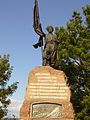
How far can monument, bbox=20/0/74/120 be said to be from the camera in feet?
42.2

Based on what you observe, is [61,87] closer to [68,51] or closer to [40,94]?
[40,94]

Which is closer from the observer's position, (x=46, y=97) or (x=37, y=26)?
(x=46, y=97)

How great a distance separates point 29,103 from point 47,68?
1.80 meters

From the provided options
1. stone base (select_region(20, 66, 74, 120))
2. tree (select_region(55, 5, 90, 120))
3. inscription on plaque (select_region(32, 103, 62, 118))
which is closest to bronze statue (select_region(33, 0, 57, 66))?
stone base (select_region(20, 66, 74, 120))

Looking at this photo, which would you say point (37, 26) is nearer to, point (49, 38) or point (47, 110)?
point (49, 38)

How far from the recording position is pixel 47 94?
13.3 meters

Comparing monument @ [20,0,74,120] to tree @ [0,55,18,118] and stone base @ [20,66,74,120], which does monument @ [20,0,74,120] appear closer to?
stone base @ [20,66,74,120]

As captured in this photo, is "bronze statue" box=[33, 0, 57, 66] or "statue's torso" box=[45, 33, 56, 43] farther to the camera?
"statue's torso" box=[45, 33, 56, 43]

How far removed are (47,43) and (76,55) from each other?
9.44 metres

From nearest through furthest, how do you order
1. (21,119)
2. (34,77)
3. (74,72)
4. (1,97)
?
1. (21,119)
2. (34,77)
3. (1,97)
4. (74,72)

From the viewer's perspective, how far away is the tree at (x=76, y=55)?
23.8 metres

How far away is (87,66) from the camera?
23844 mm

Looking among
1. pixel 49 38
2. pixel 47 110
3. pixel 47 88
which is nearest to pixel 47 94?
pixel 47 88

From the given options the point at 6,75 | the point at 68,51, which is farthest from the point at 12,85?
the point at 68,51
